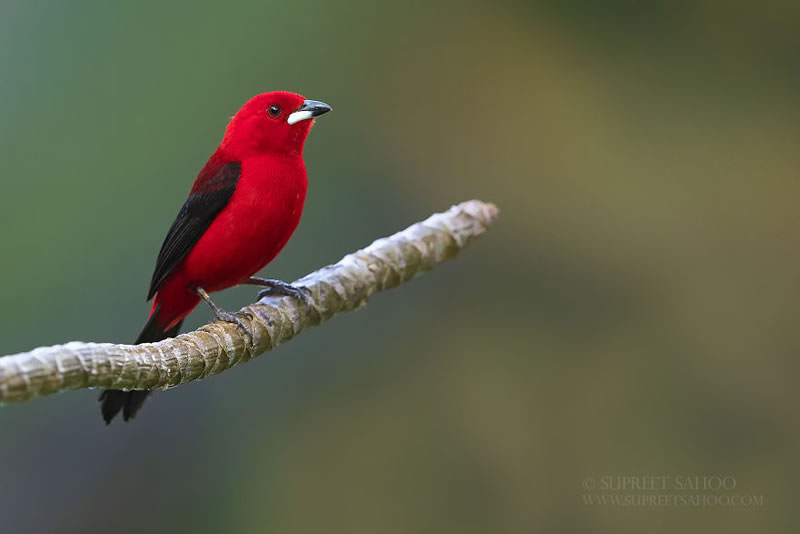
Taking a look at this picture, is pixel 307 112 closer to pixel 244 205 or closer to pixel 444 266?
pixel 244 205

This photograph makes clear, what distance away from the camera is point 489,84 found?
4.05 metres

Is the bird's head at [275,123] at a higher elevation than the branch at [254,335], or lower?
higher

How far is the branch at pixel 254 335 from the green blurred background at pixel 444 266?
843mm

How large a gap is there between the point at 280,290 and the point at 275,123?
1.58 ft

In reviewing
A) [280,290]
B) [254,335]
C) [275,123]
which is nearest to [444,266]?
[280,290]

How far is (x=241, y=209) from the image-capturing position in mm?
2270

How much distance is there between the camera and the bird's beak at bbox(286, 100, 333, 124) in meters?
2.28

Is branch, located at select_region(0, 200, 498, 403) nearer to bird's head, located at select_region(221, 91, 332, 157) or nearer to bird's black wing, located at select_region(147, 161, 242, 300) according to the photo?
bird's black wing, located at select_region(147, 161, 242, 300)

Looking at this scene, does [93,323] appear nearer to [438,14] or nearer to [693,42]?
[438,14]

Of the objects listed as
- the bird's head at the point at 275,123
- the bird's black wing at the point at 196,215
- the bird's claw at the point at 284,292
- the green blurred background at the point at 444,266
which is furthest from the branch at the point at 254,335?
the green blurred background at the point at 444,266

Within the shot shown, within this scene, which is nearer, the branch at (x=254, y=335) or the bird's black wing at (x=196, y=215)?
the branch at (x=254, y=335)

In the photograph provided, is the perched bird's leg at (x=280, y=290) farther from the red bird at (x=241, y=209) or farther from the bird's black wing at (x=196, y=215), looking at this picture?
the bird's black wing at (x=196, y=215)

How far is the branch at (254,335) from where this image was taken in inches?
54.0

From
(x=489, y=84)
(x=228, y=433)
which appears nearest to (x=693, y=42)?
(x=489, y=84)
